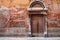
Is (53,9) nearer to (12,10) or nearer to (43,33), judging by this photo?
(43,33)

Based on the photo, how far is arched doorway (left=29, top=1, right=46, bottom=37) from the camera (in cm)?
1297

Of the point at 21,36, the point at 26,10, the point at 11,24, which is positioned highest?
the point at 26,10

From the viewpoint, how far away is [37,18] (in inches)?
515

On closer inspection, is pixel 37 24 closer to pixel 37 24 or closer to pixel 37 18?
pixel 37 24

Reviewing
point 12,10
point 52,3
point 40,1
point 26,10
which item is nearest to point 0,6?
point 12,10

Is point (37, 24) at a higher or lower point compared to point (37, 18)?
lower

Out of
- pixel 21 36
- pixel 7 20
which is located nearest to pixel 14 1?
→ pixel 7 20

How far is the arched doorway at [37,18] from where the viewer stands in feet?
42.5

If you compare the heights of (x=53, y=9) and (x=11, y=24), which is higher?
(x=53, y=9)

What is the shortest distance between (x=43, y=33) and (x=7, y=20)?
2.73 m

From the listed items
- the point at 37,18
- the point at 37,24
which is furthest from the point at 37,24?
the point at 37,18

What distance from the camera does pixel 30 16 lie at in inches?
512

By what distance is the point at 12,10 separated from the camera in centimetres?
1312

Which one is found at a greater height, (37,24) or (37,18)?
(37,18)
